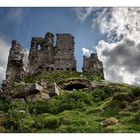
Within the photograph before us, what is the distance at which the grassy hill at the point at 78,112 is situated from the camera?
14.4 metres

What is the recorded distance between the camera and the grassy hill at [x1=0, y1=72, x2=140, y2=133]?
14391mm

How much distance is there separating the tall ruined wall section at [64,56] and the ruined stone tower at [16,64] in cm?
263

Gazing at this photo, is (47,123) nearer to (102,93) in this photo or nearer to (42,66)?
(102,93)

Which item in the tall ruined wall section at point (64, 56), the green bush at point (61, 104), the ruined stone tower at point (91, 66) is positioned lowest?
the green bush at point (61, 104)

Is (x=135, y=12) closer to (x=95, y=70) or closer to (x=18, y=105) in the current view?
(x=18, y=105)

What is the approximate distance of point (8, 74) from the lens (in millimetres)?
21562

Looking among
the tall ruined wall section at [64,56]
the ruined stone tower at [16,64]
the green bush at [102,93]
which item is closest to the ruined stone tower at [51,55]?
the tall ruined wall section at [64,56]

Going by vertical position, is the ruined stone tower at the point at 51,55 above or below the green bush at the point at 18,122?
above

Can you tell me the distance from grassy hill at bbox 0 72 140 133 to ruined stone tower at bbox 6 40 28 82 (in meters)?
3.53

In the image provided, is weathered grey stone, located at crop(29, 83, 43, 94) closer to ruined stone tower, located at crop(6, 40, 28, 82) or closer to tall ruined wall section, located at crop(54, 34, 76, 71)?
ruined stone tower, located at crop(6, 40, 28, 82)

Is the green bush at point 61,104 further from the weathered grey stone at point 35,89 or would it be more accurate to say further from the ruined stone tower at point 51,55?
the ruined stone tower at point 51,55
